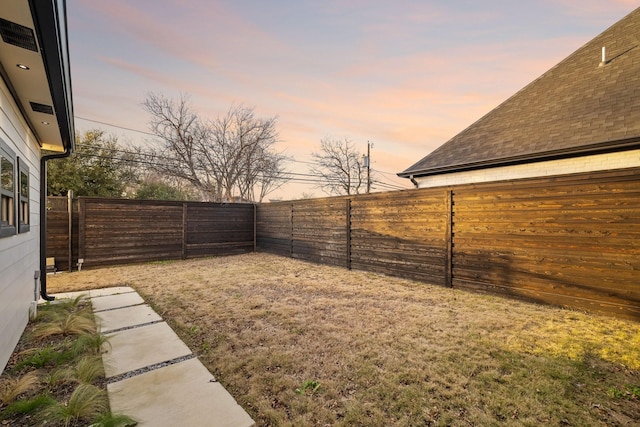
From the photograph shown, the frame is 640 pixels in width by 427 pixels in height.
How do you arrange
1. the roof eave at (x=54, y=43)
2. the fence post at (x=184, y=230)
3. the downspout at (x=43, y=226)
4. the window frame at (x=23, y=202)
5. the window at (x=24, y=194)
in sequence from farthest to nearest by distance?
1. the fence post at (x=184, y=230)
2. the downspout at (x=43, y=226)
3. the window at (x=24, y=194)
4. the window frame at (x=23, y=202)
5. the roof eave at (x=54, y=43)

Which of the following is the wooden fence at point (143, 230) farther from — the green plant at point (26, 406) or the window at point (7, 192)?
the green plant at point (26, 406)

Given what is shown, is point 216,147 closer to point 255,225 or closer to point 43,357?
point 255,225

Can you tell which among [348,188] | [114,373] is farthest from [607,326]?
[348,188]

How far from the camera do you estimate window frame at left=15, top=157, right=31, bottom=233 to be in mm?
2621

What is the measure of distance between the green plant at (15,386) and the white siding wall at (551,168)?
7664 millimetres

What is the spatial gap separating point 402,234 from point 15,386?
5.35 metres

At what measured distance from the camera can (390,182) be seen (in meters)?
23.9

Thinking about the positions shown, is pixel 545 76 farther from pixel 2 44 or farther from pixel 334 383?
pixel 2 44

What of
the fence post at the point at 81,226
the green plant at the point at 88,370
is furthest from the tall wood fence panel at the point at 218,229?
the green plant at the point at 88,370

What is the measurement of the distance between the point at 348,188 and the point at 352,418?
21.0m

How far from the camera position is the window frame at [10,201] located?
6.83 ft

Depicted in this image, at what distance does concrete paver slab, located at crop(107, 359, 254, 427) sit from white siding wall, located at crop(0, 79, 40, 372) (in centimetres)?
117

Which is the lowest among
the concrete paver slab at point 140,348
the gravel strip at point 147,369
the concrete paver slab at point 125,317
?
the concrete paver slab at point 125,317

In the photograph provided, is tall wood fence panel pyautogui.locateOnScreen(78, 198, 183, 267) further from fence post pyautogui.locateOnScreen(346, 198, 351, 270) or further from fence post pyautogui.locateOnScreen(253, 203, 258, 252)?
fence post pyautogui.locateOnScreen(346, 198, 351, 270)
